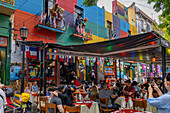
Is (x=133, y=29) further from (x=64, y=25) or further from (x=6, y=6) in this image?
(x=6, y=6)

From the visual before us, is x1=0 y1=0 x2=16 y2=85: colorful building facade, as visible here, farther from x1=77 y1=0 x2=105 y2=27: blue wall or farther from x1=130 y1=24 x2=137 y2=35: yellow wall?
x1=130 y1=24 x2=137 y2=35: yellow wall

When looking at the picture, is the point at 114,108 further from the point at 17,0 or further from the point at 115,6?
the point at 115,6

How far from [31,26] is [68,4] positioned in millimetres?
4978

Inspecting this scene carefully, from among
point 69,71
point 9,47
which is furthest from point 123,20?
point 9,47

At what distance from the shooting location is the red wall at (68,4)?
14622 mm

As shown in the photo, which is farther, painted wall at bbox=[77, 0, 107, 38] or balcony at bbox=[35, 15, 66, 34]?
painted wall at bbox=[77, 0, 107, 38]

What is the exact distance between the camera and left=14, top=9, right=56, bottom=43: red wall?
11337mm

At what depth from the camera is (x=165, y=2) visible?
9.26 meters

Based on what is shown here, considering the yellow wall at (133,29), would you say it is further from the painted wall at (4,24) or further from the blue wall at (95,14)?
the painted wall at (4,24)

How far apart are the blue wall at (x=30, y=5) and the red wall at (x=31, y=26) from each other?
1.10ft

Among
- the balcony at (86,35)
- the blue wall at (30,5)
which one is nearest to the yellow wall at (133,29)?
the balcony at (86,35)

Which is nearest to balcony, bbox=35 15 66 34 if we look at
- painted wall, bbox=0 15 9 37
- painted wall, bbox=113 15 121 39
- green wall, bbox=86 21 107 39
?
painted wall, bbox=0 15 9 37

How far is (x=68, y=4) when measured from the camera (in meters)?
15.3

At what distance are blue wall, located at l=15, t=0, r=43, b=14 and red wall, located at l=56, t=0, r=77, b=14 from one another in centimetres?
216
